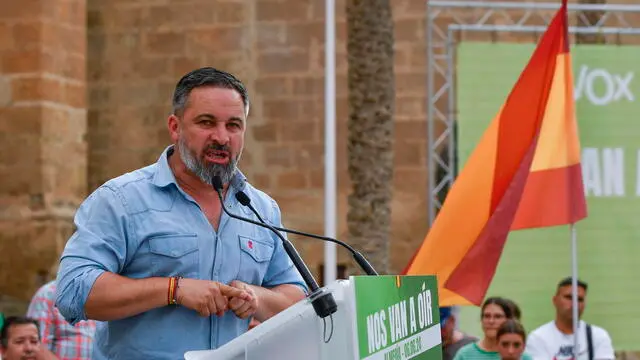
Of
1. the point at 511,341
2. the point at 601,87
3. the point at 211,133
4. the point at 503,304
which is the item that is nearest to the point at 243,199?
the point at 211,133

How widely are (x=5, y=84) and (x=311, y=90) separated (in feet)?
10.6

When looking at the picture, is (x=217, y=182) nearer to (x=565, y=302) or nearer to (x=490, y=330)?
(x=490, y=330)

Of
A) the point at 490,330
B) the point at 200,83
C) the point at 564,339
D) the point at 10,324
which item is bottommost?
the point at 564,339

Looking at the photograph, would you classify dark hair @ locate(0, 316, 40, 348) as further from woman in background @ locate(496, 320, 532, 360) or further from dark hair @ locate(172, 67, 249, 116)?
dark hair @ locate(172, 67, 249, 116)

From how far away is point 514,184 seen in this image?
8938 mm

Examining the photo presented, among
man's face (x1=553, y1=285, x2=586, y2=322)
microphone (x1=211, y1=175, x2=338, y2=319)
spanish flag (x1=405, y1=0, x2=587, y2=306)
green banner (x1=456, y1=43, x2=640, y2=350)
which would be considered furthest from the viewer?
green banner (x1=456, y1=43, x2=640, y2=350)

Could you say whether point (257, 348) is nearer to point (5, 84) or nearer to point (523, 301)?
point (523, 301)

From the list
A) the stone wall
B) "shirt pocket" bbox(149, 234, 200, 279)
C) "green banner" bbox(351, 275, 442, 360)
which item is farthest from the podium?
the stone wall

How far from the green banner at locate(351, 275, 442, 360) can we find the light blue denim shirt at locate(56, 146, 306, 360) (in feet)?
1.61

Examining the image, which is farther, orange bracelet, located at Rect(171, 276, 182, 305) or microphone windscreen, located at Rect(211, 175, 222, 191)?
microphone windscreen, located at Rect(211, 175, 222, 191)

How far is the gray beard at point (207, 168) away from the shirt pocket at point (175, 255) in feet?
0.56

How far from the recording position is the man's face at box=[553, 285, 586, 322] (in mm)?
10328

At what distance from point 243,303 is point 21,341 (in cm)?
544

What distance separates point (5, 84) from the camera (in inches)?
612
